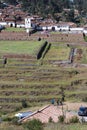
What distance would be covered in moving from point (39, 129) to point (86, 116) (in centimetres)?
628

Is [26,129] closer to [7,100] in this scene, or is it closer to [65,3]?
[7,100]

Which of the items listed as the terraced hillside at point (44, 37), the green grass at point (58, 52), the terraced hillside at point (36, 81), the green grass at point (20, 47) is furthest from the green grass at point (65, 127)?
the terraced hillside at point (44, 37)

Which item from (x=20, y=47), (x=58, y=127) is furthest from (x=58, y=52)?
(x=58, y=127)

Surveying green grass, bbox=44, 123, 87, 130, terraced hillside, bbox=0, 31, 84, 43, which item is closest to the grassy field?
green grass, bbox=44, 123, 87, 130

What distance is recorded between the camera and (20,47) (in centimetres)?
3675

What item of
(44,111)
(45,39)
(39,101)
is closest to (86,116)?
(44,111)

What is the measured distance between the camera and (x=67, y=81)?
27875 mm

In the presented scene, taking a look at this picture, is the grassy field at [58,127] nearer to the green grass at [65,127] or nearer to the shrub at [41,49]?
the green grass at [65,127]

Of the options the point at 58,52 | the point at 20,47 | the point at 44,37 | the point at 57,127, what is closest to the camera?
the point at 57,127

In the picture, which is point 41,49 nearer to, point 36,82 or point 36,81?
point 36,81

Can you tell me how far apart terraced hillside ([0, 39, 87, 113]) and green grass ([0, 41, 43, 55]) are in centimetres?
119

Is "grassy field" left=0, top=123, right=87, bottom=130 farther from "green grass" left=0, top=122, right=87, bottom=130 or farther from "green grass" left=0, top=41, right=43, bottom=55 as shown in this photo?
"green grass" left=0, top=41, right=43, bottom=55

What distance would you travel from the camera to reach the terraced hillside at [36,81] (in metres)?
25.7

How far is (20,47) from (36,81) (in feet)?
30.5
